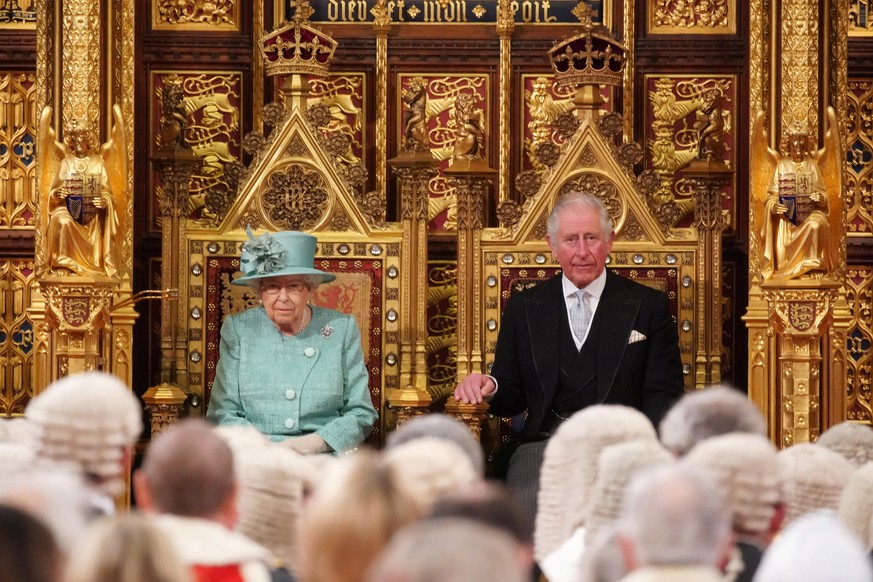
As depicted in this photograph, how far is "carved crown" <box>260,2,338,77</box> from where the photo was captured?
832cm

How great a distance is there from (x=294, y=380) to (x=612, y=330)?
146 centimetres

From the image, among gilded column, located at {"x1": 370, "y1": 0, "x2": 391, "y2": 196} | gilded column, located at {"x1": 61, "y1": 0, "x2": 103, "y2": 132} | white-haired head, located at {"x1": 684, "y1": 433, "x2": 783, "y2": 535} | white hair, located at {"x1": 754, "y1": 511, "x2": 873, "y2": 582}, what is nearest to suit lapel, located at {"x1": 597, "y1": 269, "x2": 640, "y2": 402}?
gilded column, located at {"x1": 370, "y1": 0, "x2": 391, "y2": 196}

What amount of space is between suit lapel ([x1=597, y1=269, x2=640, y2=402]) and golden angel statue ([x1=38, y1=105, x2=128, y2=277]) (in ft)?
7.56

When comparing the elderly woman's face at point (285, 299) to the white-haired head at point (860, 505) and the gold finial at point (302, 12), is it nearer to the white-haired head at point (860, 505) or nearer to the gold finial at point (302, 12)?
the gold finial at point (302, 12)

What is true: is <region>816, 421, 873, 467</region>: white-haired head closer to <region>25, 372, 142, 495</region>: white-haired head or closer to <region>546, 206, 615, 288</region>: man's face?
<region>546, 206, 615, 288</region>: man's face

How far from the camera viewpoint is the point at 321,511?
11.0ft

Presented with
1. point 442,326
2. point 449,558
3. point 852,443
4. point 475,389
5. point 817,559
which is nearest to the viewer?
point 449,558

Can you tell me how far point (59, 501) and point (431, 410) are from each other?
17.1ft

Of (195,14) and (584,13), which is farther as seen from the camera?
(195,14)

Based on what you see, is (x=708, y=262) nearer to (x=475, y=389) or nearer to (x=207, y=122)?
(x=475, y=389)

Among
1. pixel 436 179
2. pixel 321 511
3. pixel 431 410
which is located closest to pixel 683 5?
pixel 436 179

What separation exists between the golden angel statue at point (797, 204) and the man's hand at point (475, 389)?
148 cm

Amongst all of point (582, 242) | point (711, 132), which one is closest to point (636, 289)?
point (582, 242)

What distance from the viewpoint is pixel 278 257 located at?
750 cm
